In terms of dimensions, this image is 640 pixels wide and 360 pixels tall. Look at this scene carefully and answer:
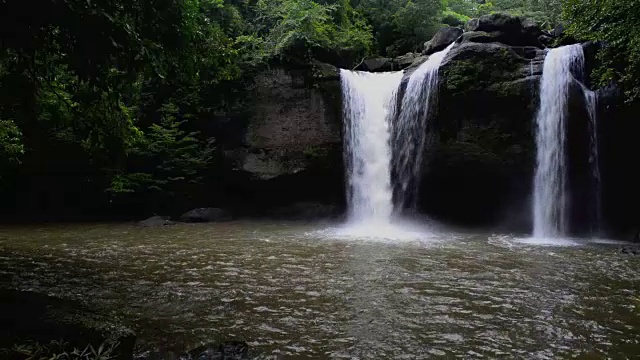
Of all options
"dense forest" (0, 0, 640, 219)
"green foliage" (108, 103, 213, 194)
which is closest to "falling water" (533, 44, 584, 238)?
"dense forest" (0, 0, 640, 219)

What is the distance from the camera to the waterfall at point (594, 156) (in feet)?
41.8

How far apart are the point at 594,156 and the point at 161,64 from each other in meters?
12.3

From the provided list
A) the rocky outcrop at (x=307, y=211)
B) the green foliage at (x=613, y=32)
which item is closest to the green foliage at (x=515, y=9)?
the green foliage at (x=613, y=32)

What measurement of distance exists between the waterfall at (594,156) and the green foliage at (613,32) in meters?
0.56

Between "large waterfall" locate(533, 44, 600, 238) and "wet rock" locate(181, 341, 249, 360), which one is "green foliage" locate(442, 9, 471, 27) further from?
"wet rock" locate(181, 341, 249, 360)

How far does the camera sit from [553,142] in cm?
1322

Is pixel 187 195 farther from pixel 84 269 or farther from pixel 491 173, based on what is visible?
pixel 491 173

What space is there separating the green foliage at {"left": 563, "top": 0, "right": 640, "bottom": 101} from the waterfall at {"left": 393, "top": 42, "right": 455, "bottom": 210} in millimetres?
4102

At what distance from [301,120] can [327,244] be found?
6.85m

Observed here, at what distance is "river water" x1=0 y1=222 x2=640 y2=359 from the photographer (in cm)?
451

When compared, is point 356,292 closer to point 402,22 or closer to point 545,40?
point 545,40

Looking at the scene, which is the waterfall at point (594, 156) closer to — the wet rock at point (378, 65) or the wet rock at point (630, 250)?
the wet rock at point (630, 250)

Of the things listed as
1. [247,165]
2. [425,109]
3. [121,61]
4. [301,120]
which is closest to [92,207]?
[247,165]

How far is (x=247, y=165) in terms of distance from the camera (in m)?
16.5
